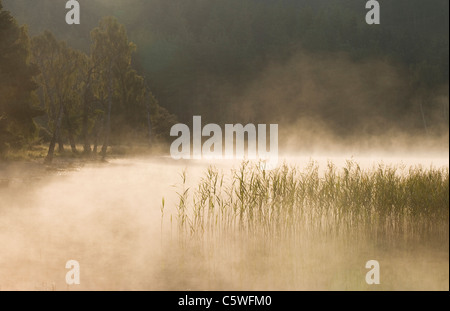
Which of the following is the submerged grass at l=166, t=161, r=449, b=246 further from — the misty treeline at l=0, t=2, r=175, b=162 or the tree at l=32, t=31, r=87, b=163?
the tree at l=32, t=31, r=87, b=163

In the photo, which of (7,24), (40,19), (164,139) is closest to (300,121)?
(164,139)

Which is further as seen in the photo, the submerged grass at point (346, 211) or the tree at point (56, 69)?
the tree at point (56, 69)

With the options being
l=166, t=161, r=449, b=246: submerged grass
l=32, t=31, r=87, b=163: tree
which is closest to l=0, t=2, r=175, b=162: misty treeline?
l=32, t=31, r=87, b=163: tree

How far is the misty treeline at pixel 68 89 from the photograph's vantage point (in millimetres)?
26859

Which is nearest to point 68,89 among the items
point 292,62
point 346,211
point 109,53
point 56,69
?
point 56,69

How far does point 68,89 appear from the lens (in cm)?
3688

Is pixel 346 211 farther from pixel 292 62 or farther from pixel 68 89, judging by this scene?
pixel 292 62

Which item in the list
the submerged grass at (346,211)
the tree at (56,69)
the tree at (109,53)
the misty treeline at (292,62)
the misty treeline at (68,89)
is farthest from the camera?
the misty treeline at (292,62)

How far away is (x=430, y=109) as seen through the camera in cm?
7231

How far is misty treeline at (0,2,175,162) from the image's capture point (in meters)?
26.9

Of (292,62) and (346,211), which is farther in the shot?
(292,62)

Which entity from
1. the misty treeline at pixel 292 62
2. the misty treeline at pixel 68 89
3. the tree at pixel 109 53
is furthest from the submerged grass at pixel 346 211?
the misty treeline at pixel 292 62

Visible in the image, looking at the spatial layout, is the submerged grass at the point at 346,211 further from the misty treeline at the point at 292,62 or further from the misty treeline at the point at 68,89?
the misty treeline at the point at 292,62

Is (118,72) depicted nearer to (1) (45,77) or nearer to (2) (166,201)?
(1) (45,77)
